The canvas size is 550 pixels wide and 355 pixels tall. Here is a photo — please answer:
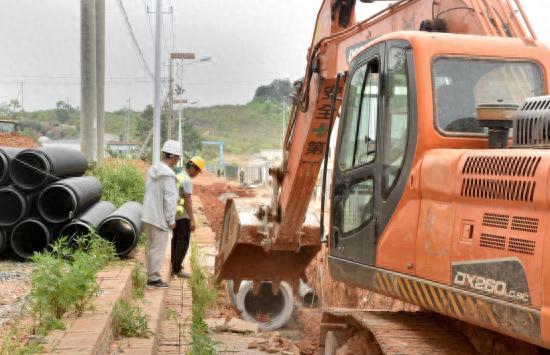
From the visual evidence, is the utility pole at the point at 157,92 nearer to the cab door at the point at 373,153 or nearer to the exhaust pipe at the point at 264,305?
the exhaust pipe at the point at 264,305

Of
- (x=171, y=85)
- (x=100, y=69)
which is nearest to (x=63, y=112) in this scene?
(x=171, y=85)

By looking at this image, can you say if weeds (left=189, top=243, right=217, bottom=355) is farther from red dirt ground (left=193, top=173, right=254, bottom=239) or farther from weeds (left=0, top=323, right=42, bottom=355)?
red dirt ground (left=193, top=173, right=254, bottom=239)

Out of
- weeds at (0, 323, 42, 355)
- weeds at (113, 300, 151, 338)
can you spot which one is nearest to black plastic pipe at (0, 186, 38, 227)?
weeds at (113, 300, 151, 338)

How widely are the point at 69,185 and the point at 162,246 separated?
1.71 m

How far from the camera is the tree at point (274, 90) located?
372ft

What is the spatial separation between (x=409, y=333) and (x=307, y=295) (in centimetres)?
1301

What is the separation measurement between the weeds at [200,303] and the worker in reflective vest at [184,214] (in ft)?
1.37

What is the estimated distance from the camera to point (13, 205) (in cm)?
1030

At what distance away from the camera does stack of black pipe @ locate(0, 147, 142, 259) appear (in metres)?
10.2

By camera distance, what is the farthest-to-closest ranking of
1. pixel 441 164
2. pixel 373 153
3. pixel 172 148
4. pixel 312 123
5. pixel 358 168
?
1. pixel 172 148
2. pixel 312 123
3. pixel 358 168
4. pixel 373 153
5. pixel 441 164

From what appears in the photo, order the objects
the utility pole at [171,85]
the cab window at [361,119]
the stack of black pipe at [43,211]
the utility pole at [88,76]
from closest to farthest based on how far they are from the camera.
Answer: the cab window at [361,119] < the stack of black pipe at [43,211] < the utility pole at [88,76] < the utility pole at [171,85]

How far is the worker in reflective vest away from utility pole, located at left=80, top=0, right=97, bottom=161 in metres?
10.4

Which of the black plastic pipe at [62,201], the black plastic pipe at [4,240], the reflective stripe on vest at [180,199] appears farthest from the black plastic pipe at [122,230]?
the black plastic pipe at [4,240]

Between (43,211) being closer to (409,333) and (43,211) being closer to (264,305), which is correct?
(409,333)
